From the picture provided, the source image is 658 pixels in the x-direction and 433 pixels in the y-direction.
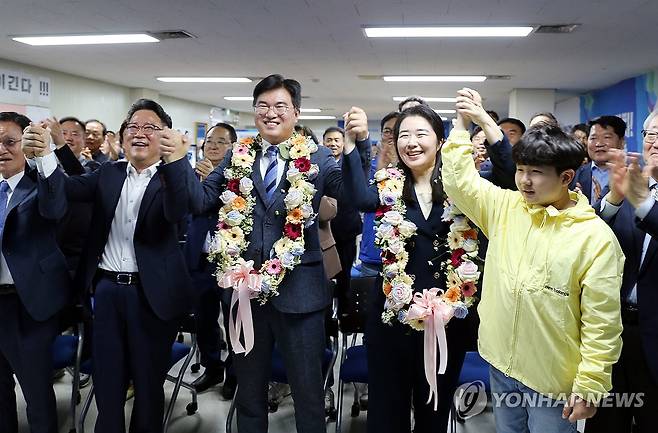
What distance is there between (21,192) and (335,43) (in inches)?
209

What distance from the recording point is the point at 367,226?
127 inches

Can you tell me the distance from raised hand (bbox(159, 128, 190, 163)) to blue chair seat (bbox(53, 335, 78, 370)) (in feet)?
4.68

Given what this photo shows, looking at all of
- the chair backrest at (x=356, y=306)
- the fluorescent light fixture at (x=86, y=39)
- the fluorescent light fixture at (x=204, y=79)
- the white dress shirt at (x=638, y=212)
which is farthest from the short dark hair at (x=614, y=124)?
the fluorescent light fixture at (x=204, y=79)

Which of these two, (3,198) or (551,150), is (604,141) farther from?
(3,198)

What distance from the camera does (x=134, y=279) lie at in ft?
7.95

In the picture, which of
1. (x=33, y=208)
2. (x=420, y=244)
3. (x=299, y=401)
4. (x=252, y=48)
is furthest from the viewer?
(x=252, y=48)

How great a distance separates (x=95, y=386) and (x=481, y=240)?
6.31ft

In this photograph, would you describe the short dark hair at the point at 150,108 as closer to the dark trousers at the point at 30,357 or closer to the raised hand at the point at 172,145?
the raised hand at the point at 172,145

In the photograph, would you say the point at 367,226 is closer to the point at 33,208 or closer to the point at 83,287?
the point at 83,287

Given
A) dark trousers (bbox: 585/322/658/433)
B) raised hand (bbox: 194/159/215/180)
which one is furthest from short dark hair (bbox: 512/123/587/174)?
raised hand (bbox: 194/159/215/180)

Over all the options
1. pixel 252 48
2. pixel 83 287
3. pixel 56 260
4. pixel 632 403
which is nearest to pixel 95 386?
pixel 83 287

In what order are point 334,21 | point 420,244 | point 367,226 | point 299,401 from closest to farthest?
1. point 420,244
2. point 299,401
3. point 367,226
4. point 334,21

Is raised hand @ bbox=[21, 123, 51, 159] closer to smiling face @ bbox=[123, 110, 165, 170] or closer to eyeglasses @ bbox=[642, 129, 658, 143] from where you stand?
smiling face @ bbox=[123, 110, 165, 170]

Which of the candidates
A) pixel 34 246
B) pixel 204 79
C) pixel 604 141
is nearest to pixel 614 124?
pixel 604 141
